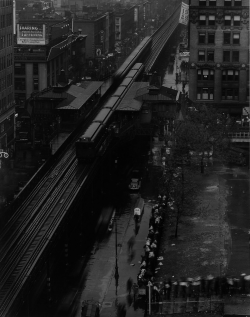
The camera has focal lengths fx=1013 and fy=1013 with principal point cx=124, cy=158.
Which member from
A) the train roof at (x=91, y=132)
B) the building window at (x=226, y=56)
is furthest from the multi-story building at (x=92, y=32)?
the train roof at (x=91, y=132)

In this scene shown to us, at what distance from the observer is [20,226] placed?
6612 centimetres

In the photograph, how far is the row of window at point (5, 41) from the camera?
101m

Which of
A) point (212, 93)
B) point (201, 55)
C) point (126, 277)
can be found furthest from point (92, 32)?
point (126, 277)

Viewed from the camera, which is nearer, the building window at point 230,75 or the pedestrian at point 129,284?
the pedestrian at point 129,284

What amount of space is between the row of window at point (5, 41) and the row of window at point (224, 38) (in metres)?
24.0

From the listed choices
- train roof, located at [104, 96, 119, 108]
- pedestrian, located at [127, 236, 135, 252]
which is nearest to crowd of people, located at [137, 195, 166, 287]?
pedestrian, located at [127, 236, 135, 252]

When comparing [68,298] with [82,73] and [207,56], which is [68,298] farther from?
[82,73]

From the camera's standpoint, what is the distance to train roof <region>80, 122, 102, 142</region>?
87875 mm

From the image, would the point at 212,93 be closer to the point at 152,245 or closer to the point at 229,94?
the point at 229,94

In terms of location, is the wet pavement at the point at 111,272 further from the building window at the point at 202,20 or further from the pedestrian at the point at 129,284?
the building window at the point at 202,20

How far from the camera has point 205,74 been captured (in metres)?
118

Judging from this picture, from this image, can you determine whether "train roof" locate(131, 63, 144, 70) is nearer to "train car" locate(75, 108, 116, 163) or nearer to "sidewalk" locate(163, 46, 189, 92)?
"sidewalk" locate(163, 46, 189, 92)

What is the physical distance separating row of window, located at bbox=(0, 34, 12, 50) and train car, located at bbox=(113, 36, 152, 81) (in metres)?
42.0

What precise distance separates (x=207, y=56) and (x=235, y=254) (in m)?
54.4
